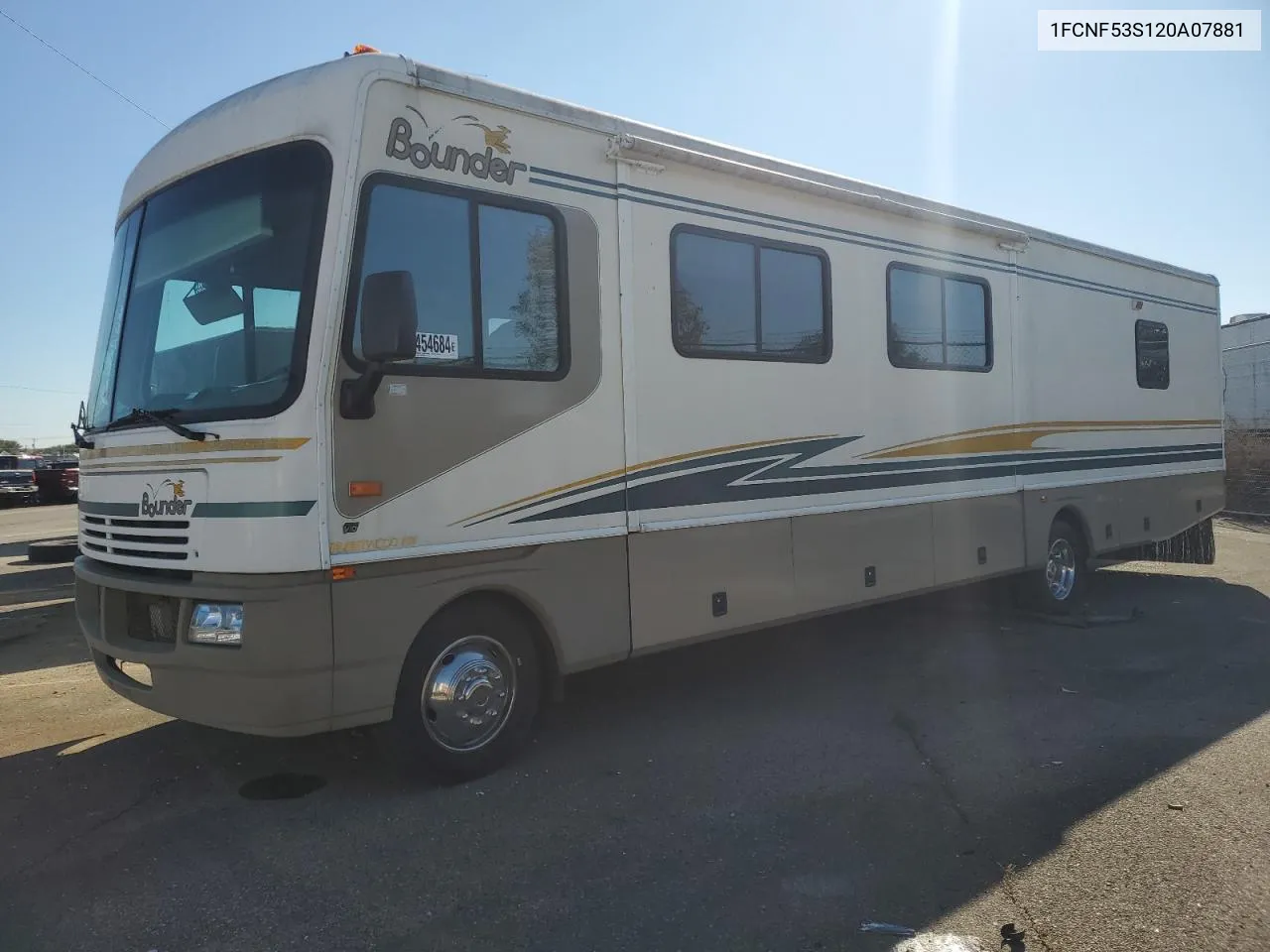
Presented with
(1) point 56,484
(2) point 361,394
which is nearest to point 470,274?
(2) point 361,394

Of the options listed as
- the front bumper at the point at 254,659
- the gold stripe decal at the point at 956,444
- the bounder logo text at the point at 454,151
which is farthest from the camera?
the gold stripe decal at the point at 956,444

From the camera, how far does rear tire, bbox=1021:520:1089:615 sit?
8.74m

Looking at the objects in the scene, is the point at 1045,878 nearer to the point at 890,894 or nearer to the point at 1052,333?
the point at 890,894

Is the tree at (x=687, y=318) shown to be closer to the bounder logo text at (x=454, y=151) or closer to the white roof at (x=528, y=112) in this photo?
the white roof at (x=528, y=112)

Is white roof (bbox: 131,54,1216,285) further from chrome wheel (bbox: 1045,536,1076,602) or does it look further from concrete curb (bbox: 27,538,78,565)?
concrete curb (bbox: 27,538,78,565)

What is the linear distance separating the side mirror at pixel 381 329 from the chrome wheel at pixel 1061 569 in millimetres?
6883

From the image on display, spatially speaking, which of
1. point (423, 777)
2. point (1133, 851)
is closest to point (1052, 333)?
point (1133, 851)

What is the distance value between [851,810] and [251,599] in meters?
2.83

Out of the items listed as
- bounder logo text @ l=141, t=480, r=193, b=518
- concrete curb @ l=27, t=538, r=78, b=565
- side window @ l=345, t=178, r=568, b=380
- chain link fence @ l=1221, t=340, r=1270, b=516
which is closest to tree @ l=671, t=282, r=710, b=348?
side window @ l=345, t=178, r=568, b=380

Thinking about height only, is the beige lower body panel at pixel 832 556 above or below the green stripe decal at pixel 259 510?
below

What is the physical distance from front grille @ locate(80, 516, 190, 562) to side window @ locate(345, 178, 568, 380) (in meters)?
1.19

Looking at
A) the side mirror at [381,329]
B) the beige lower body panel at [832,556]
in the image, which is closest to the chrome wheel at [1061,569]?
the beige lower body panel at [832,556]

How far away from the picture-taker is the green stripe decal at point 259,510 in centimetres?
401

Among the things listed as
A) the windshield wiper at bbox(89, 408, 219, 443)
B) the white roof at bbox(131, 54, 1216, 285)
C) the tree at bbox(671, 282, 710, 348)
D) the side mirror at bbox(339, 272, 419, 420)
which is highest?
the white roof at bbox(131, 54, 1216, 285)
